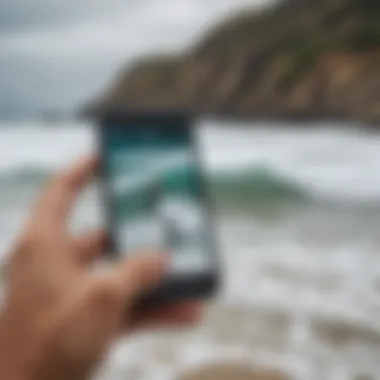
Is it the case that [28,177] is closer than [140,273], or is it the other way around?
[140,273]

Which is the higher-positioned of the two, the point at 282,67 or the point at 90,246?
the point at 282,67

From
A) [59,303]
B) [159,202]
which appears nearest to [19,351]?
[59,303]

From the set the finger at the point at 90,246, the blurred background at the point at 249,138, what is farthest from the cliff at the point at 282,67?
the finger at the point at 90,246

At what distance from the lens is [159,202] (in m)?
0.72

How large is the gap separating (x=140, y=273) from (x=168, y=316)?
0.06 m

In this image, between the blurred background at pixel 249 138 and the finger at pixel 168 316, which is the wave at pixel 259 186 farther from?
the finger at pixel 168 316

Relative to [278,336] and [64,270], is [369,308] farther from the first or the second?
[64,270]

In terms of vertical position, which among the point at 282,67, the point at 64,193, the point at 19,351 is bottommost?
the point at 19,351

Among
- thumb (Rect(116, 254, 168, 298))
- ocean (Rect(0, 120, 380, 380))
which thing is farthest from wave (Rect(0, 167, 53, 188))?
thumb (Rect(116, 254, 168, 298))

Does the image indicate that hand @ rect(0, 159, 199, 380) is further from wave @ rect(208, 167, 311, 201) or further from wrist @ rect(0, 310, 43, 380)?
wave @ rect(208, 167, 311, 201)

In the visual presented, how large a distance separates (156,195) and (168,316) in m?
0.10

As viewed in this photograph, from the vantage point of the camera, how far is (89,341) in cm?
67

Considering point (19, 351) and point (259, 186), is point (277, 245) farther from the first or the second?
point (19, 351)

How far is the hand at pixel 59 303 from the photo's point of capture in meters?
0.66
